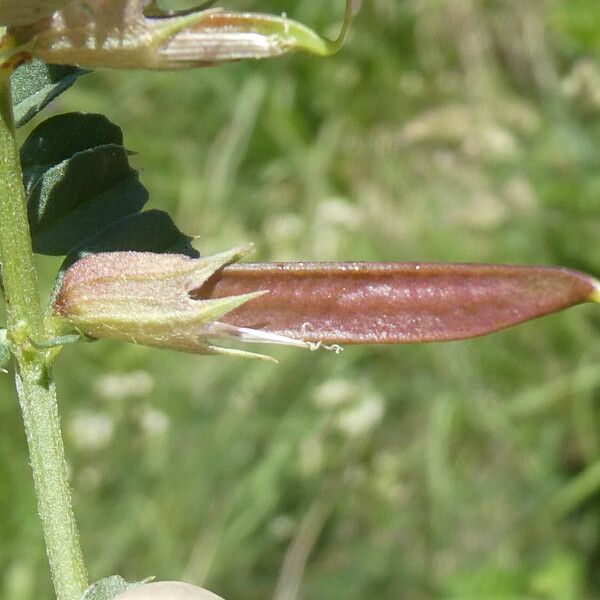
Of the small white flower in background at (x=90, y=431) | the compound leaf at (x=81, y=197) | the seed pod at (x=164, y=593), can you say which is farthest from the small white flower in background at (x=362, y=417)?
the seed pod at (x=164, y=593)

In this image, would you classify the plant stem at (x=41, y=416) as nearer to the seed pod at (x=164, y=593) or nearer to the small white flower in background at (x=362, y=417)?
the seed pod at (x=164, y=593)

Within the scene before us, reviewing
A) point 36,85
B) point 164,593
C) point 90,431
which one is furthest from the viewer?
point 90,431

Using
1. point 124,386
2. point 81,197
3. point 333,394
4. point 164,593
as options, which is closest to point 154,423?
point 124,386

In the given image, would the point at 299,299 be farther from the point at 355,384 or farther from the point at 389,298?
the point at 355,384

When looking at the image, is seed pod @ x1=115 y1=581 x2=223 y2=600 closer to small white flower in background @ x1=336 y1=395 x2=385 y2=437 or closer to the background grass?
the background grass

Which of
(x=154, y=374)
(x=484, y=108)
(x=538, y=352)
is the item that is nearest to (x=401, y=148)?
(x=484, y=108)

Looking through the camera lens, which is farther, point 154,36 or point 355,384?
point 355,384
